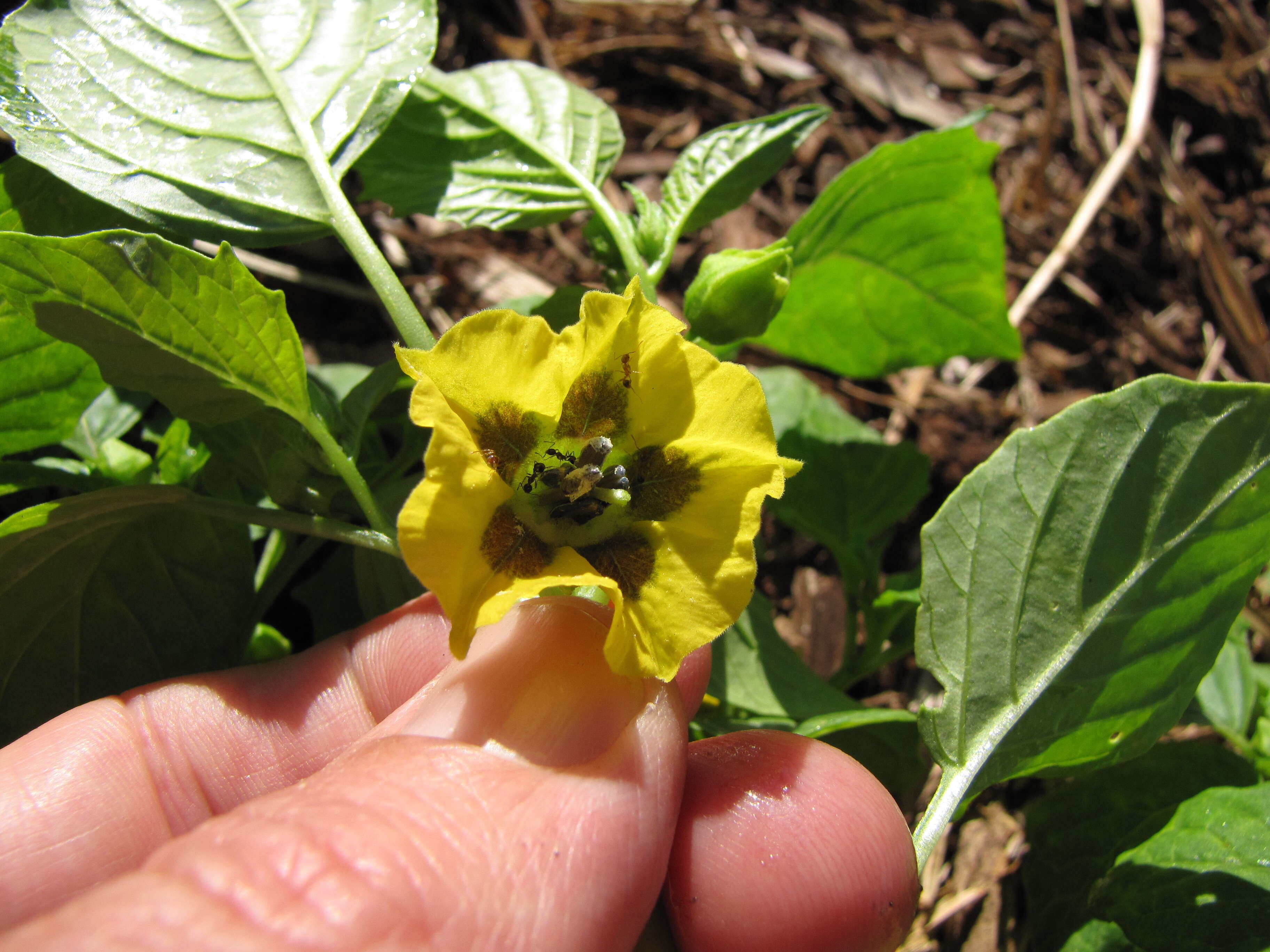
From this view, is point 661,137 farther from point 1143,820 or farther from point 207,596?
point 1143,820

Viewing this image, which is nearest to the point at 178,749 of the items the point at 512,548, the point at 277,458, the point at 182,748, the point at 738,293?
the point at 182,748

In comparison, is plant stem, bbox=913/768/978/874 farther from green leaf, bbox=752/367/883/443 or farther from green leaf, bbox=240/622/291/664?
green leaf, bbox=240/622/291/664

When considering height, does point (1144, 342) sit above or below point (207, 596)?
below

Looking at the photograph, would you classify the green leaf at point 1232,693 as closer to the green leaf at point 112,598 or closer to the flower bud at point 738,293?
the flower bud at point 738,293

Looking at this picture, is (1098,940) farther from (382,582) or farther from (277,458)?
(277,458)

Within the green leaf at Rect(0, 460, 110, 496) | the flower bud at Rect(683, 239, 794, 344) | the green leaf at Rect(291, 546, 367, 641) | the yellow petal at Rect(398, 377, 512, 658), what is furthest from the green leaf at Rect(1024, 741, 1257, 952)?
the green leaf at Rect(0, 460, 110, 496)

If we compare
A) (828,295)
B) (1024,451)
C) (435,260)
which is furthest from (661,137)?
(1024,451)
